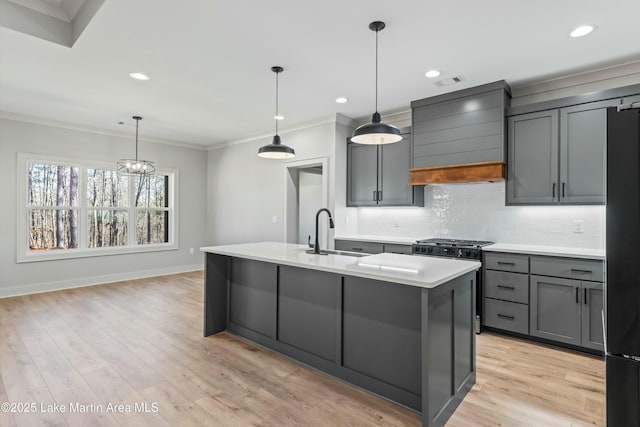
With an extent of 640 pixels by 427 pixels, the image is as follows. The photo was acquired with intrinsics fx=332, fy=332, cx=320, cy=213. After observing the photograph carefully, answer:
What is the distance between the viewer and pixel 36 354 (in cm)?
298

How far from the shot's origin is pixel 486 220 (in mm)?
4113

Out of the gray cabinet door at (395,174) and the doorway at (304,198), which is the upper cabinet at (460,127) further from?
the doorway at (304,198)

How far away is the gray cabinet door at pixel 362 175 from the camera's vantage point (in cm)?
485

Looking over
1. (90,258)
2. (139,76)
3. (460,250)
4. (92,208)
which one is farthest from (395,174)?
(90,258)

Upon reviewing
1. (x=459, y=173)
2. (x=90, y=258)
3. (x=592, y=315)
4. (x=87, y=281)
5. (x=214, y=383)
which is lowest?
(x=214, y=383)

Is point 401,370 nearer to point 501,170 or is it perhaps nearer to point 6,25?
point 501,170

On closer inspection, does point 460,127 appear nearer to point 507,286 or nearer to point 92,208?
point 507,286

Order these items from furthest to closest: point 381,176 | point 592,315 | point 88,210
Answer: point 88,210 → point 381,176 → point 592,315

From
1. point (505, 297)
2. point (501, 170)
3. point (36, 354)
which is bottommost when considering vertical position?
point (36, 354)

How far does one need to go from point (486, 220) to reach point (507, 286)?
989 millimetres

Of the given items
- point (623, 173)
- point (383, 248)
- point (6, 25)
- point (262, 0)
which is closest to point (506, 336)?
point (383, 248)

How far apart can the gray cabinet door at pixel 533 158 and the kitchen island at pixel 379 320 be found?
1.64 metres

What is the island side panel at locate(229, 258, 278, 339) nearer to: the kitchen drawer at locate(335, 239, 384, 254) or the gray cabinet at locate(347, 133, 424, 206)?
the kitchen drawer at locate(335, 239, 384, 254)

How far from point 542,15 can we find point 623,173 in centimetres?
182
